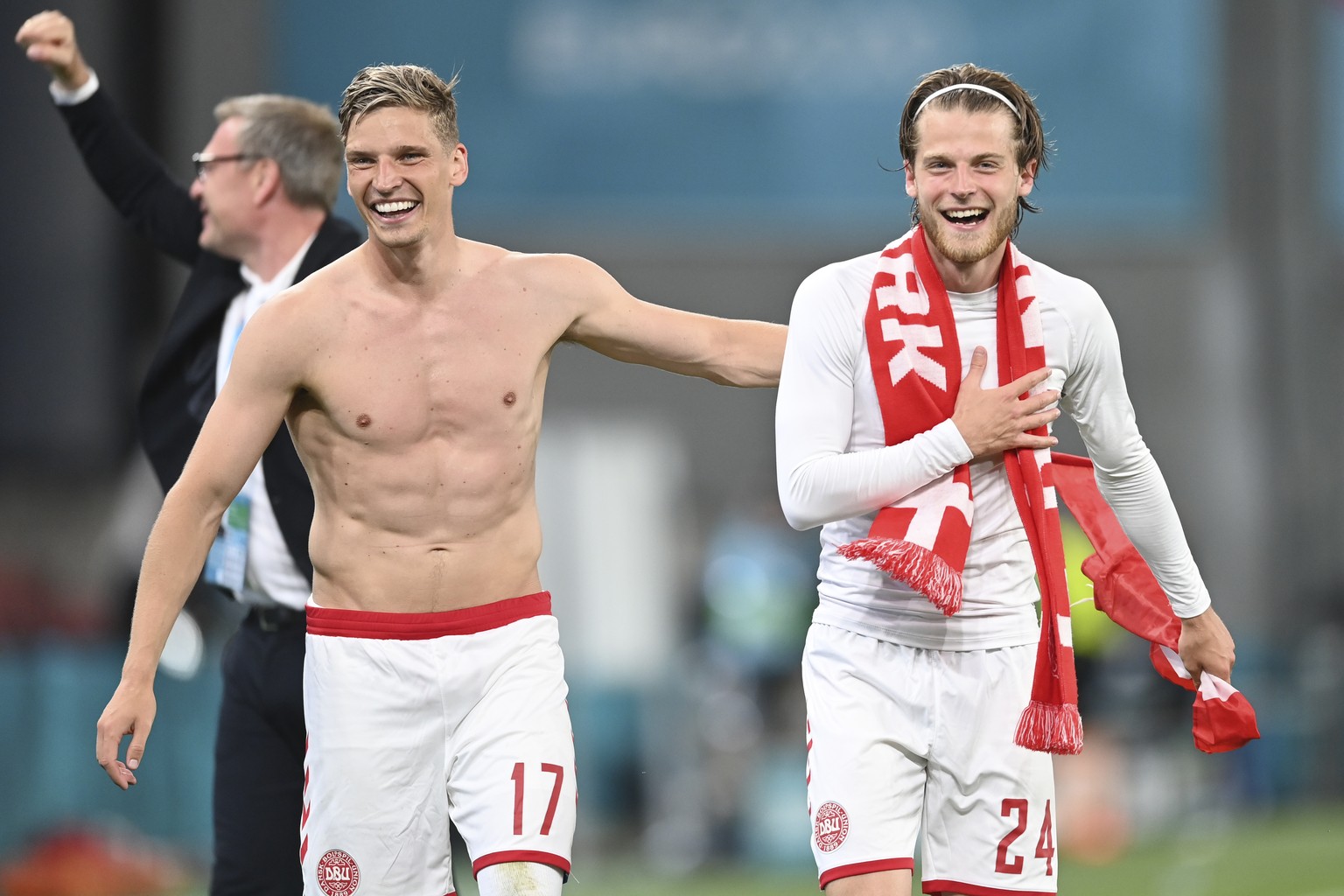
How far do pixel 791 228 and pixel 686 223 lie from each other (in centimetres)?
87

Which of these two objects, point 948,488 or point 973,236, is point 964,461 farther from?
point 973,236

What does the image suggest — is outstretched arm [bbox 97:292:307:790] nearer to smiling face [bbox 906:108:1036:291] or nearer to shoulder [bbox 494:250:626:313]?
shoulder [bbox 494:250:626:313]

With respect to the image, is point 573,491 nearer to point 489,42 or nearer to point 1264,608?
point 489,42

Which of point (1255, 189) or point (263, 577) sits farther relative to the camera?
point (1255, 189)

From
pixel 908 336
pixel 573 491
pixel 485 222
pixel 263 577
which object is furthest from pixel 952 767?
pixel 485 222

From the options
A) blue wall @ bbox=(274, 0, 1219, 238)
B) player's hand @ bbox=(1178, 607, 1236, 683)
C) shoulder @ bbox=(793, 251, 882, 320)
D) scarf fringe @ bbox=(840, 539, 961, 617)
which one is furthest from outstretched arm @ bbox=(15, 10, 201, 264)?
blue wall @ bbox=(274, 0, 1219, 238)

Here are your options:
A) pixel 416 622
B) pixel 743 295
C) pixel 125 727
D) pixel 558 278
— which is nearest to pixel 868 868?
pixel 416 622

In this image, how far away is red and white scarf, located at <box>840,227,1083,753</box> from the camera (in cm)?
418

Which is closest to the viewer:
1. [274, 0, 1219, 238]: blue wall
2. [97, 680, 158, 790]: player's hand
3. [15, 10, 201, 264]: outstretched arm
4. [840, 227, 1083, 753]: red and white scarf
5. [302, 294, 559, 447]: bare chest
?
[97, 680, 158, 790]: player's hand

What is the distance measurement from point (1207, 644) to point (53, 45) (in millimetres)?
3717

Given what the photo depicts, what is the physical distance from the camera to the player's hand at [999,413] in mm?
4156

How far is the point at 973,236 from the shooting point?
4223 mm

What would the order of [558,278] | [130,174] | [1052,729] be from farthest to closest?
1. [130,174]
2. [558,278]
3. [1052,729]

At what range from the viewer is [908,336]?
4293 millimetres
